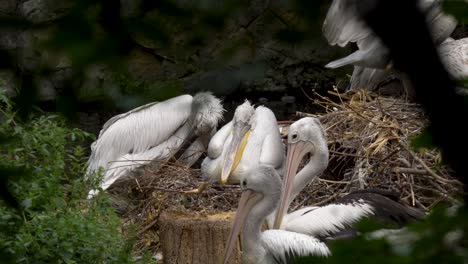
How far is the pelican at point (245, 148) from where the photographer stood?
15.8ft

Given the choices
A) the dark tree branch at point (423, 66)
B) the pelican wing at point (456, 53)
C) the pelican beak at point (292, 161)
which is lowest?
the pelican beak at point (292, 161)

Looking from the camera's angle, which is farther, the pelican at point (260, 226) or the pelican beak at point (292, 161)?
the pelican beak at point (292, 161)

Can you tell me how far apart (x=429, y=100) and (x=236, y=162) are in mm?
4387

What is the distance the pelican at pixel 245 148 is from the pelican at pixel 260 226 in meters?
1.00

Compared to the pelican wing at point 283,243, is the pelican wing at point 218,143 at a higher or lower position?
lower

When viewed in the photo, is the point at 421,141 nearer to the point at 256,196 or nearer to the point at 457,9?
the point at 457,9

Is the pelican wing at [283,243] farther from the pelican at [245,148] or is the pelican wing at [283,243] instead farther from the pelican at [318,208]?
the pelican at [245,148]

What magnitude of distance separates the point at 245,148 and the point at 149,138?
111 cm

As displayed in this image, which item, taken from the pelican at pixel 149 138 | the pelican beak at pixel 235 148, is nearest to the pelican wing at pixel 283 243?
the pelican beak at pixel 235 148

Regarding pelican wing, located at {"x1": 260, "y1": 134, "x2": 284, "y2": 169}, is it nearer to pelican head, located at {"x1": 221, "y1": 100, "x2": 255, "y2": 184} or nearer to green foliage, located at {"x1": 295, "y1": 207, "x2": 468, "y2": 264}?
pelican head, located at {"x1": 221, "y1": 100, "x2": 255, "y2": 184}

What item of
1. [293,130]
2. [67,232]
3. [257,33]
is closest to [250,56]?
[257,33]

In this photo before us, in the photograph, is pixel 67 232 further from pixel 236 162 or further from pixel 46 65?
pixel 46 65

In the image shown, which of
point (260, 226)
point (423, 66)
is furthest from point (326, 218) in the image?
point (423, 66)

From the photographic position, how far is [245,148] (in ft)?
16.3
